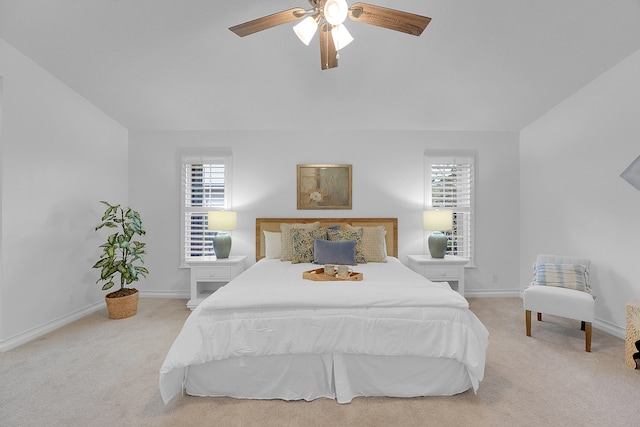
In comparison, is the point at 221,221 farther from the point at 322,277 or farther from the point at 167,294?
the point at 322,277

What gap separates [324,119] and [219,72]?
1.51 meters

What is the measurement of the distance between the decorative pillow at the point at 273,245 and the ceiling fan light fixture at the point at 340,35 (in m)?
2.61

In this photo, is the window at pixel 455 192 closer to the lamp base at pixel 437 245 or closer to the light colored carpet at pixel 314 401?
the lamp base at pixel 437 245

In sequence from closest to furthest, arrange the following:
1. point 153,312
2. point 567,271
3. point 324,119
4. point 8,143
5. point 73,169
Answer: point 8,143 → point 567,271 → point 73,169 → point 153,312 → point 324,119

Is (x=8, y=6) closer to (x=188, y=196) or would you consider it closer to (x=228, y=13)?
(x=228, y=13)

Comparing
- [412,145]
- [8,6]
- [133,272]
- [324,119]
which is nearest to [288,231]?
[324,119]

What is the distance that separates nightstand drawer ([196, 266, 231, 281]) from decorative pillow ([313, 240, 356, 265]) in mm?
1269

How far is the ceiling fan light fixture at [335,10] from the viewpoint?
1854 mm

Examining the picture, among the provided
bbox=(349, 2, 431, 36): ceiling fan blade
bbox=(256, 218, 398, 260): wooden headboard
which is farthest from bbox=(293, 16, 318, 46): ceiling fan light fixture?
bbox=(256, 218, 398, 260): wooden headboard

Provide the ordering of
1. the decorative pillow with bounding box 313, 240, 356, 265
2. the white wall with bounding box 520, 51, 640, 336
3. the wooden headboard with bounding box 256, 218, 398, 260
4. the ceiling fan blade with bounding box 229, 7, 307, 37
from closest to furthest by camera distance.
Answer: the ceiling fan blade with bounding box 229, 7, 307, 37 < the white wall with bounding box 520, 51, 640, 336 < the decorative pillow with bounding box 313, 240, 356, 265 < the wooden headboard with bounding box 256, 218, 398, 260

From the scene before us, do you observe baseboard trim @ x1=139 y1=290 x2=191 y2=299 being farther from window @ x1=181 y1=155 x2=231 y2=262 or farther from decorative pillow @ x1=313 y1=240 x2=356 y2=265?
decorative pillow @ x1=313 y1=240 x2=356 y2=265

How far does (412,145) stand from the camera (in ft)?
14.9

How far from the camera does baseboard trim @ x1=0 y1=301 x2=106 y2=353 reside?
2.83 m

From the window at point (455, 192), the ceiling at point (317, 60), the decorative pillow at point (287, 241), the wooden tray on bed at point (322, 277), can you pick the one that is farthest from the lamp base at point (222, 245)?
the window at point (455, 192)
